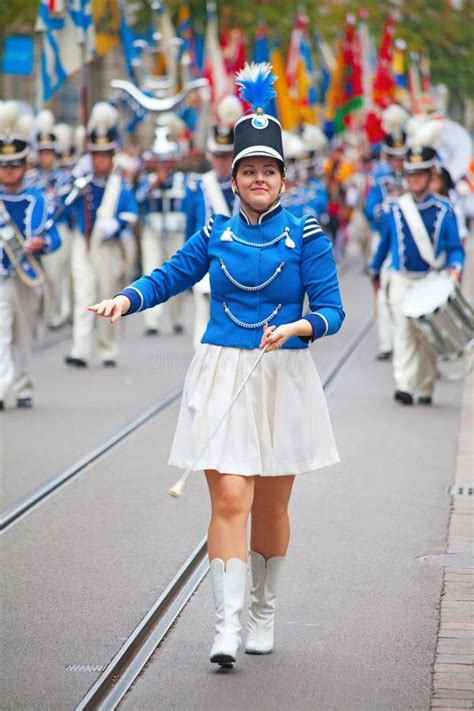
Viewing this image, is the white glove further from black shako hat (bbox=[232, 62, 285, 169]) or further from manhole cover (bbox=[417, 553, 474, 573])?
black shako hat (bbox=[232, 62, 285, 169])

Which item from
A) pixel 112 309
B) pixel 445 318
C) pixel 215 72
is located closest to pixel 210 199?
pixel 445 318

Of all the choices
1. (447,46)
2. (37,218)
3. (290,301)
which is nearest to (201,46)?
(447,46)

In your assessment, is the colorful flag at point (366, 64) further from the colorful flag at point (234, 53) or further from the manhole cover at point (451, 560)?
the manhole cover at point (451, 560)

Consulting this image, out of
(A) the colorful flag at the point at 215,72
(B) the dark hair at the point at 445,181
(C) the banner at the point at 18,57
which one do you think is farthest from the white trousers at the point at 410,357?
(A) the colorful flag at the point at 215,72

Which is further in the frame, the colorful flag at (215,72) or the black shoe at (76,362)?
Result: the colorful flag at (215,72)

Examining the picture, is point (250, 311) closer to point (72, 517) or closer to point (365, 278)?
point (72, 517)

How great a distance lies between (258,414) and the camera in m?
5.96

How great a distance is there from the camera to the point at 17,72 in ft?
86.5

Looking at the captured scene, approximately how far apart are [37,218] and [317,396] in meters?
7.26

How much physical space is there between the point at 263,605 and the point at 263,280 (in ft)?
3.74

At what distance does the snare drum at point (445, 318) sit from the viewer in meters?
12.6

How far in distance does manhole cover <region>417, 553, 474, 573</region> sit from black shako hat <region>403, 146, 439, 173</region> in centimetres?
575

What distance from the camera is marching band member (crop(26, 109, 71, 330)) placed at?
19.4m

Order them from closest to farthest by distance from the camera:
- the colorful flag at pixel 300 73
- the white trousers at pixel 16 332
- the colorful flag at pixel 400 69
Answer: the white trousers at pixel 16 332, the colorful flag at pixel 300 73, the colorful flag at pixel 400 69
